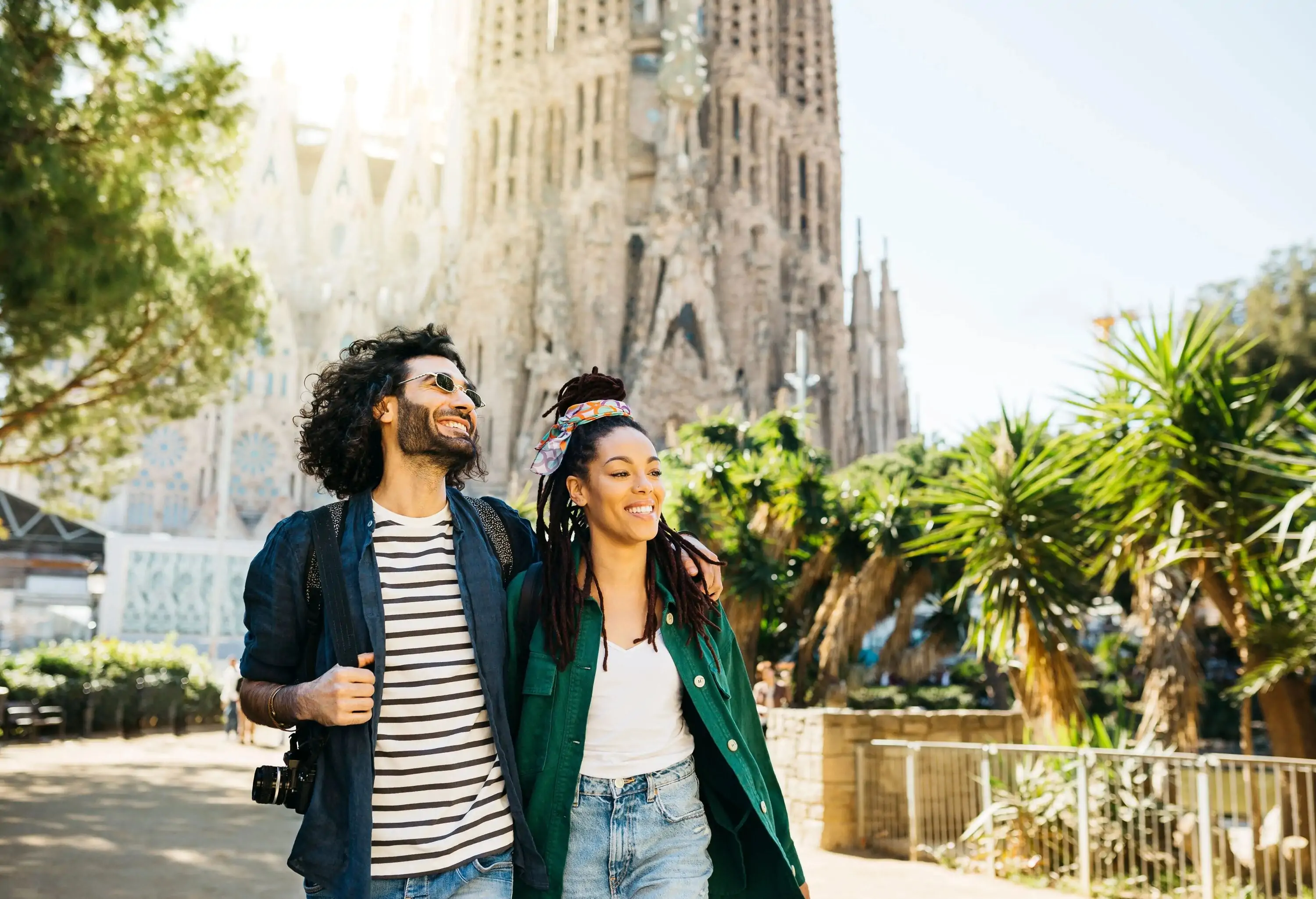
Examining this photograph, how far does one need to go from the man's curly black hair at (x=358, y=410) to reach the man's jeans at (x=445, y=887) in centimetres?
88

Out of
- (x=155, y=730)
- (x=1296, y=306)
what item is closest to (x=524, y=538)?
(x=155, y=730)

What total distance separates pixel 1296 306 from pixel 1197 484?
21.2 meters

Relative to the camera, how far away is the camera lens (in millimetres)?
2266

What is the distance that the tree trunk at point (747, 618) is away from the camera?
14.4 metres

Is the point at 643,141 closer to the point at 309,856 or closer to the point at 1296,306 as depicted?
the point at 1296,306

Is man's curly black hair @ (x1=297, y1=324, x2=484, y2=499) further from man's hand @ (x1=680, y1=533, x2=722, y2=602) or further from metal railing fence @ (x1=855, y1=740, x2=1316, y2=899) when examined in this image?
metal railing fence @ (x1=855, y1=740, x2=1316, y2=899)

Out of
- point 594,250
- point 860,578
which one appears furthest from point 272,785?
point 594,250

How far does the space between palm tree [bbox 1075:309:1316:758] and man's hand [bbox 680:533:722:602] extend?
5.22 meters

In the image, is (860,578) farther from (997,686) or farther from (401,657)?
(401,657)

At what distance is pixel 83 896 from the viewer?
586 centimetres

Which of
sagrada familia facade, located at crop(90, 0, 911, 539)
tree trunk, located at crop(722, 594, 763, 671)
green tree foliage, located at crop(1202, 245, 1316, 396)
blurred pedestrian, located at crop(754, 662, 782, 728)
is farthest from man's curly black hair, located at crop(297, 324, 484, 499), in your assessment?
sagrada familia facade, located at crop(90, 0, 911, 539)

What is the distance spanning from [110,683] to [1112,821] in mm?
14790

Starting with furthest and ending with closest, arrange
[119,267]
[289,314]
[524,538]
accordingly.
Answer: [289,314], [119,267], [524,538]

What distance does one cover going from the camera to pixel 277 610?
2393 millimetres
